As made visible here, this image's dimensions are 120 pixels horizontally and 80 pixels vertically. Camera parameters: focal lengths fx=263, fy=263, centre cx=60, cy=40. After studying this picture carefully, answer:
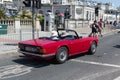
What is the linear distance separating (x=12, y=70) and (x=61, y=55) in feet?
7.02

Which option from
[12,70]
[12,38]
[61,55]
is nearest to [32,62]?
[61,55]

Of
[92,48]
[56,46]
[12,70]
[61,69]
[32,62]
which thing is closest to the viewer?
[12,70]

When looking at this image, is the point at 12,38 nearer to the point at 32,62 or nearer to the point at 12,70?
the point at 32,62

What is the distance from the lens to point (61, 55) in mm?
10062

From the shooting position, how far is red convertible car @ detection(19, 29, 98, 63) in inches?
372

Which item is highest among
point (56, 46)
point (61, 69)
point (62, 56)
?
point (56, 46)

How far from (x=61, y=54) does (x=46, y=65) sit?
75cm

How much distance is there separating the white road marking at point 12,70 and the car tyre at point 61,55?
1240 millimetres

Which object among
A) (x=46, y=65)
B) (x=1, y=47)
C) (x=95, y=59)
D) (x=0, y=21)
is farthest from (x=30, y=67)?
(x=0, y=21)

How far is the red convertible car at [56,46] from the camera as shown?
9453 millimetres

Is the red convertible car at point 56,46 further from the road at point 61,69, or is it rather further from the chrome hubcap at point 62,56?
the road at point 61,69

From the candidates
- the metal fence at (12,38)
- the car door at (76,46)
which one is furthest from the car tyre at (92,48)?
the metal fence at (12,38)

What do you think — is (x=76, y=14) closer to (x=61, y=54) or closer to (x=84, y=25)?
(x=84, y=25)

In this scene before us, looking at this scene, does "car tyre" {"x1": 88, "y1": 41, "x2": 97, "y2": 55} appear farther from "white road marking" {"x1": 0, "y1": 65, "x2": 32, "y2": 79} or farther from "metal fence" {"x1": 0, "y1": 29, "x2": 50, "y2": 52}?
"white road marking" {"x1": 0, "y1": 65, "x2": 32, "y2": 79}
